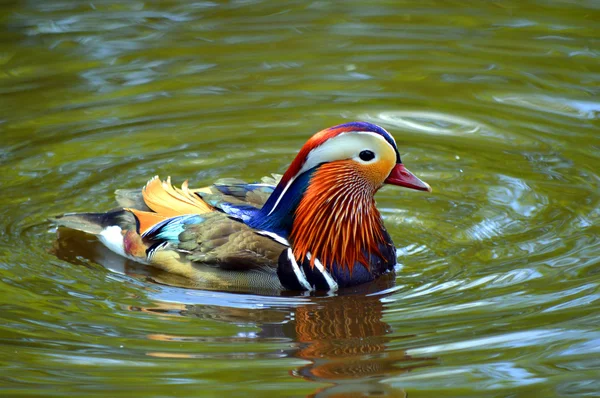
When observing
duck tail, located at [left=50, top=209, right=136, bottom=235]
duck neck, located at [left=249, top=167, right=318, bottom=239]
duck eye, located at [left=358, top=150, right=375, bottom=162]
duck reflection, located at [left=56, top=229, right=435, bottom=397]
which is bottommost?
duck reflection, located at [left=56, top=229, right=435, bottom=397]

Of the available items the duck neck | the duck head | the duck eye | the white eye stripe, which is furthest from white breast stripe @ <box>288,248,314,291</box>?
the duck eye

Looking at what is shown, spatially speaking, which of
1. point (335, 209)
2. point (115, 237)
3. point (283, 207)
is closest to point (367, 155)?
point (335, 209)

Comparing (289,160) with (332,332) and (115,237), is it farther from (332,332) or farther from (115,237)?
(332,332)

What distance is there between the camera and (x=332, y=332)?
7301 millimetres

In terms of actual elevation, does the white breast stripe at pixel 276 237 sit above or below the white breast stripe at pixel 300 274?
above

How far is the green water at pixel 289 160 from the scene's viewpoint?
6.59m

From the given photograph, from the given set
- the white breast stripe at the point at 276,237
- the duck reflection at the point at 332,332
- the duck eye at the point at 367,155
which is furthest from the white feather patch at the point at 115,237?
the duck eye at the point at 367,155

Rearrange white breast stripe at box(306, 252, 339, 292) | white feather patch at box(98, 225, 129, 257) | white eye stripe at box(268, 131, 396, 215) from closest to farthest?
white eye stripe at box(268, 131, 396, 215) → white breast stripe at box(306, 252, 339, 292) → white feather patch at box(98, 225, 129, 257)

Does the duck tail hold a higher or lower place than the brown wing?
lower

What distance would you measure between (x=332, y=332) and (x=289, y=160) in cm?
327

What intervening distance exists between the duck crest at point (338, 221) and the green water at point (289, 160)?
0.37 metres

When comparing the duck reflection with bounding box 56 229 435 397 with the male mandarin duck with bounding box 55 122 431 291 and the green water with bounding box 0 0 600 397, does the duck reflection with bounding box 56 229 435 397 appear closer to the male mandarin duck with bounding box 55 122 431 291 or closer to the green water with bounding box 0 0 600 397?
the green water with bounding box 0 0 600 397

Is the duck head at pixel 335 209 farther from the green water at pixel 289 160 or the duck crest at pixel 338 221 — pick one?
the green water at pixel 289 160

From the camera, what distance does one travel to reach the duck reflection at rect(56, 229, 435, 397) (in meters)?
6.50
